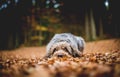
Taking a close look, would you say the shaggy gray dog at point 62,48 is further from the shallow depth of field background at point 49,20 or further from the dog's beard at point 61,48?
the shallow depth of field background at point 49,20

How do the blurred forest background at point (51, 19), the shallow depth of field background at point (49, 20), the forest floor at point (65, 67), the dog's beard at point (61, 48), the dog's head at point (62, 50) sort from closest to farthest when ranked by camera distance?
the forest floor at point (65, 67) → the dog's head at point (62, 50) → the dog's beard at point (61, 48) → the shallow depth of field background at point (49, 20) → the blurred forest background at point (51, 19)

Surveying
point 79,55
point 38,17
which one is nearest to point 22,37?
point 38,17

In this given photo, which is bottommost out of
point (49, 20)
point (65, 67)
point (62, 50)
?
point (62, 50)

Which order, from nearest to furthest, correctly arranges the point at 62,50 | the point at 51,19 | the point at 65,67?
the point at 65,67 → the point at 62,50 → the point at 51,19

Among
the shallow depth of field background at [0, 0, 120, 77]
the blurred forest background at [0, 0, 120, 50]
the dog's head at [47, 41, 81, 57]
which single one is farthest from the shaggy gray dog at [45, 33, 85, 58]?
the blurred forest background at [0, 0, 120, 50]

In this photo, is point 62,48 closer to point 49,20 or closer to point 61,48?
point 61,48

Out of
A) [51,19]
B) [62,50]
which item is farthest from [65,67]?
[51,19]

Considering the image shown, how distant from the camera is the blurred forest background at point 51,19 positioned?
22.6 meters

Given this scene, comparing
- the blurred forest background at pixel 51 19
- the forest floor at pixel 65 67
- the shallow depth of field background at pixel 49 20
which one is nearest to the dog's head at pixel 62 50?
the forest floor at pixel 65 67

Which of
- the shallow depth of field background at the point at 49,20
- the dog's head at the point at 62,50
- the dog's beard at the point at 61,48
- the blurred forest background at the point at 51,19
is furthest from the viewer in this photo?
the blurred forest background at the point at 51,19

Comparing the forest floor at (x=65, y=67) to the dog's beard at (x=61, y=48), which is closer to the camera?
the forest floor at (x=65, y=67)

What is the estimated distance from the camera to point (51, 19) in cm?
2897

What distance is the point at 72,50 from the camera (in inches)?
300

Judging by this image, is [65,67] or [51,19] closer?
[65,67]
